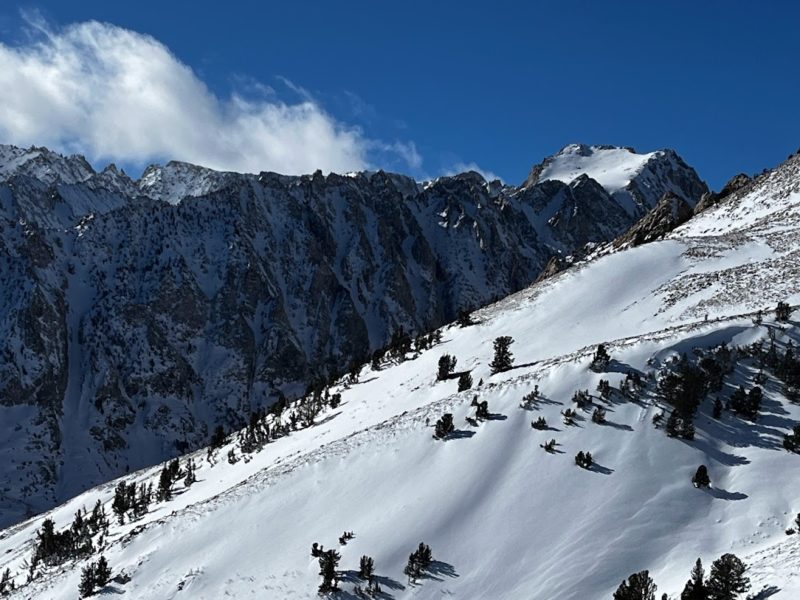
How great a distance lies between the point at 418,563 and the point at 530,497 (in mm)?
5386

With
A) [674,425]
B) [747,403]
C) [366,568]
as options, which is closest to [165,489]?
[366,568]

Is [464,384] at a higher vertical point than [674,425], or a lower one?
higher

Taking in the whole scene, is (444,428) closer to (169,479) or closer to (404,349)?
(169,479)

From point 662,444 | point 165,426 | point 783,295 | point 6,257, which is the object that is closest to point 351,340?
point 165,426

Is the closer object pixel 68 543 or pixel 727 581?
pixel 727 581

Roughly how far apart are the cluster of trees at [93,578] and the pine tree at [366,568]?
37.0 feet

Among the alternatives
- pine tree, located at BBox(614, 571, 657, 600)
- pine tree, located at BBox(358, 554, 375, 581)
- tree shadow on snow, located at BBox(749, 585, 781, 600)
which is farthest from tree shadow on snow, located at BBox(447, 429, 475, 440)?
tree shadow on snow, located at BBox(749, 585, 781, 600)

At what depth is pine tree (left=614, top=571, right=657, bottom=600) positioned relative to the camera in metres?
19.4

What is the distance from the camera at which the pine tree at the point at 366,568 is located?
24.5m

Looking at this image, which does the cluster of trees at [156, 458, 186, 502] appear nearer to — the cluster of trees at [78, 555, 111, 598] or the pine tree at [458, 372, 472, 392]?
the cluster of trees at [78, 555, 111, 598]

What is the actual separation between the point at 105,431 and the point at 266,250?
74.2m

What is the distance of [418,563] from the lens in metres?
24.7

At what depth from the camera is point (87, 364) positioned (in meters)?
152

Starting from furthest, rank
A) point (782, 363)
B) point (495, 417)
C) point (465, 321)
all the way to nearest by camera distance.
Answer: point (465, 321)
point (782, 363)
point (495, 417)
